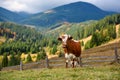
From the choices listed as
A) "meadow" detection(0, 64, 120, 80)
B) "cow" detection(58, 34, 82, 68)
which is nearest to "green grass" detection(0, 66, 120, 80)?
"meadow" detection(0, 64, 120, 80)

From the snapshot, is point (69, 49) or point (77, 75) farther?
point (69, 49)

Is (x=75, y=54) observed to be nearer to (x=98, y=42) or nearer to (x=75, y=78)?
(x=75, y=78)

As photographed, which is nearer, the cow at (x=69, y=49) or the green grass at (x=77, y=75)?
the green grass at (x=77, y=75)

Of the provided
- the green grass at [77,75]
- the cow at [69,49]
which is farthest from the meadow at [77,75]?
the cow at [69,49]

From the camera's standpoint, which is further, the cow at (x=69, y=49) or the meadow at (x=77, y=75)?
the cow at (x=69, y=49)

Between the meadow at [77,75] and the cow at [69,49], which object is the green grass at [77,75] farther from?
the cow at [69,49]

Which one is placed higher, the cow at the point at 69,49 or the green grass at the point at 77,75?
the cow at the point at 69,49

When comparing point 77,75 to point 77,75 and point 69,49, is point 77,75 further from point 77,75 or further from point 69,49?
point 69,49

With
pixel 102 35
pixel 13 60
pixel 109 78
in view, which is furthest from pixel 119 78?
pixel 102 35

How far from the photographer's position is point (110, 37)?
196 metres

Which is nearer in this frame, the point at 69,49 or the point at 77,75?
the point at 77,75

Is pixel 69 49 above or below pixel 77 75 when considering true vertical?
above

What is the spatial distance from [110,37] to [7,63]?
A: 73518 mm

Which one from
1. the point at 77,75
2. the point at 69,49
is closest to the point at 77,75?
the point at 77,75
